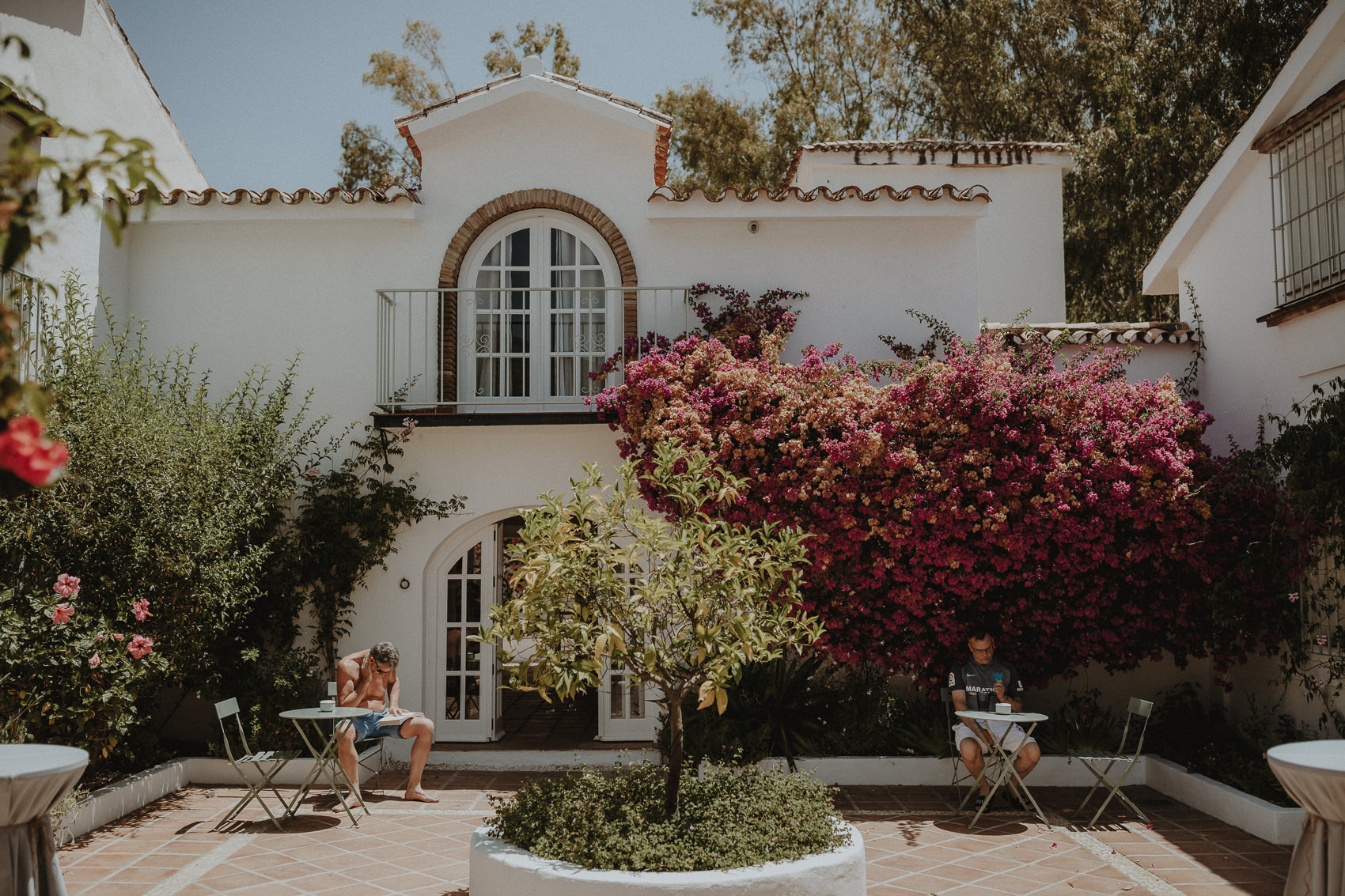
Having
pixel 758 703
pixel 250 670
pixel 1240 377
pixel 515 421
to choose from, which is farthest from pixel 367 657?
pixel 1240 377

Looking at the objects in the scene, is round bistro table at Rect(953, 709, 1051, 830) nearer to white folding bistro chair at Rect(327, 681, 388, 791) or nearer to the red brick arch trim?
white folding bistro chair at Rect(327, 681, 388, 791)

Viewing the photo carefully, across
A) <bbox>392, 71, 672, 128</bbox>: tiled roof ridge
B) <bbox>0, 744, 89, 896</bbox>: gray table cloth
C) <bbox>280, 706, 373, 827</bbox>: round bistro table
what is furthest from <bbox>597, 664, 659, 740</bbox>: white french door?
<bbox>0, 744, 89, 896</bbox>: gray table cloth

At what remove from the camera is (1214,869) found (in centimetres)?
655

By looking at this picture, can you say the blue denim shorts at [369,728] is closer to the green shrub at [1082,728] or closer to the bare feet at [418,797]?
the bare feet at [418,797]

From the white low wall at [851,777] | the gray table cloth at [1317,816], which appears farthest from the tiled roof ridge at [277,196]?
the gray table cloth at [1317,816]

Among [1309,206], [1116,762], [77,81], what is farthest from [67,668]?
[1309,206]

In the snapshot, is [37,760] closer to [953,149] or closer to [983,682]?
[983,682]

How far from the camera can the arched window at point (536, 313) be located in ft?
35.6

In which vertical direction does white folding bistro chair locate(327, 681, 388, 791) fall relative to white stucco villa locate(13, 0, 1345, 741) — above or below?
below

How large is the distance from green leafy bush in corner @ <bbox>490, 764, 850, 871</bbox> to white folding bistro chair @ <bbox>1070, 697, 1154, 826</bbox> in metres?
2.65

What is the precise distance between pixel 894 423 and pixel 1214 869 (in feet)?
13.6

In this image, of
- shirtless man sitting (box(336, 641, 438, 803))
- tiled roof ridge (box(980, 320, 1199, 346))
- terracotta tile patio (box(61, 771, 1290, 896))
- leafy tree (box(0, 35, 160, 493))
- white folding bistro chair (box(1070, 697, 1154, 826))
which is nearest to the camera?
leafy tree (box(0, 35, 160, 493))

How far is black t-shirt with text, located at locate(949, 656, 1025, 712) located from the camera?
8602 mm

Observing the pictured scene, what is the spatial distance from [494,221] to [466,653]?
181 inches
